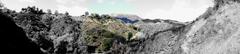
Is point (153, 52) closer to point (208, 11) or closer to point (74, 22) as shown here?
point (208, 11)

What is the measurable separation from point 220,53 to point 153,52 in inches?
436

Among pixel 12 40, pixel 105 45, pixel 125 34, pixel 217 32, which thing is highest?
pixel 217 32

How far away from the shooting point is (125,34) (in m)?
65.8

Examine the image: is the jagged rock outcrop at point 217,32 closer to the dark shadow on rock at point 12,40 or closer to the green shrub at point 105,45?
the dark shadow on rock at point 12,40

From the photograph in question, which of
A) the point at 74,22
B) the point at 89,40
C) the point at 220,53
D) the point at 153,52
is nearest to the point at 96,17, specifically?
the point at 74,22

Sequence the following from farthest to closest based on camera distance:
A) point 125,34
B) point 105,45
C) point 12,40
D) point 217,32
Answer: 1. point 125,34
2. point 105,45
3. point 12,40
4. point 217,32

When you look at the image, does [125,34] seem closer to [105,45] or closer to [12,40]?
[105,45]

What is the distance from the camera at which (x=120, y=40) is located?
58844 mm

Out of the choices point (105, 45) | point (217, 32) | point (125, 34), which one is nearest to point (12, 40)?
point (217, 32)

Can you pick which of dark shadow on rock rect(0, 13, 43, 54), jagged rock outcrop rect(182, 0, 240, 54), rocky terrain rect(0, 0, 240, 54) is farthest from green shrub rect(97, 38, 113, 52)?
jagged rock outcrop rect(182, 0, 240, 54)

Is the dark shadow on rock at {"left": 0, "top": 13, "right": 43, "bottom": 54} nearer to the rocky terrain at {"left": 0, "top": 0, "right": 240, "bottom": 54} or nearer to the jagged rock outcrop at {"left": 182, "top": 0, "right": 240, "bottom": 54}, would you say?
the rocky terrain at {"left": 0, "top": 0, "right": 240, "bottom": 54}

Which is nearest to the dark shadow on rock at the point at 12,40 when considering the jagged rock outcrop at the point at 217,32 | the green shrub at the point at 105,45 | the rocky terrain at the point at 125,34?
the rocky terrain at the point at 125,34

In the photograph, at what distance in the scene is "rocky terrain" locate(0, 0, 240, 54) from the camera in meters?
33.4

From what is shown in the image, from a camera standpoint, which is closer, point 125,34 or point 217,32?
point 217,32
